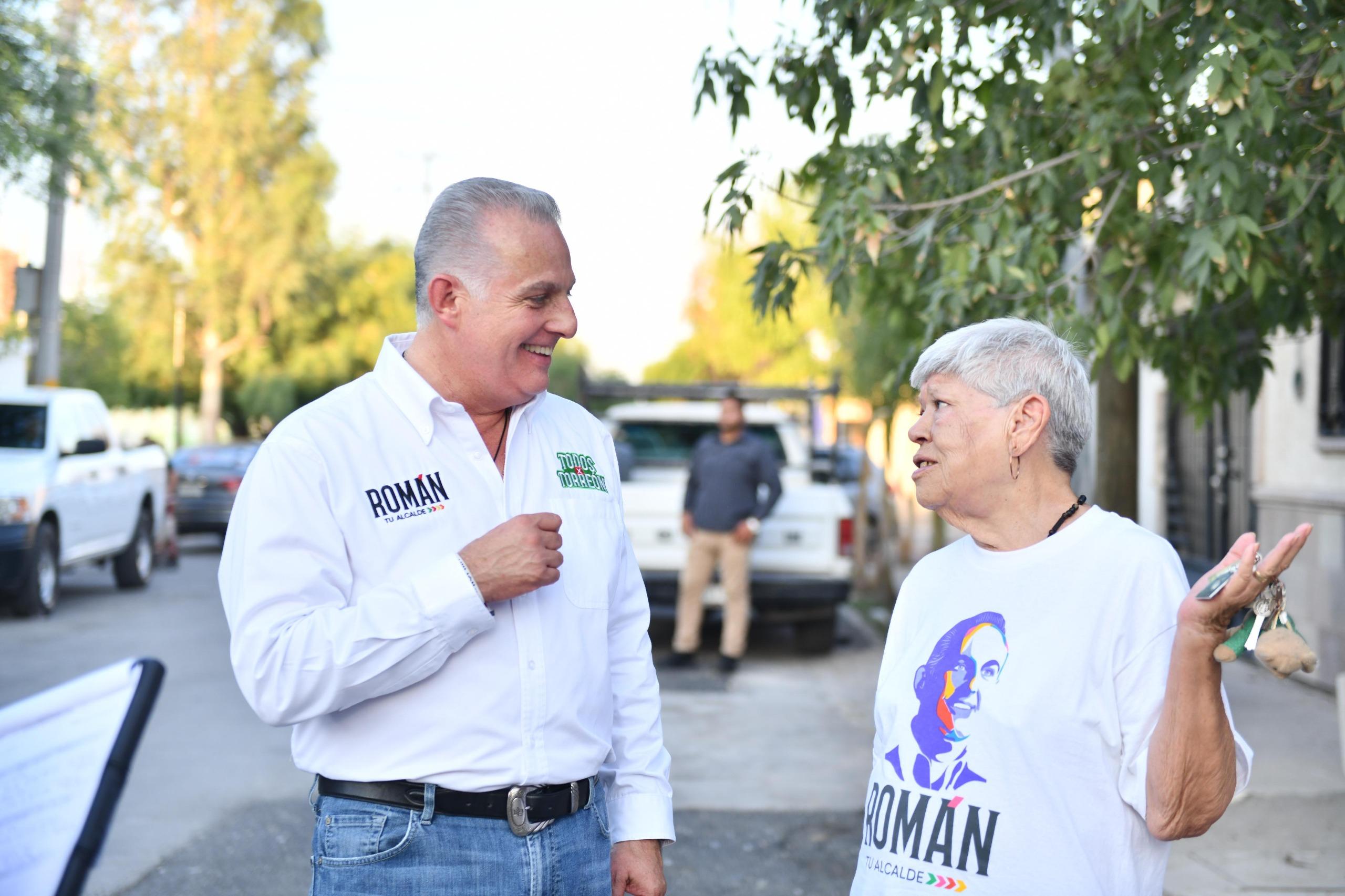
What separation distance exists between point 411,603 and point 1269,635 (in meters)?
1.24

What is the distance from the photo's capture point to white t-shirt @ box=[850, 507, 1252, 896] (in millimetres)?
2225

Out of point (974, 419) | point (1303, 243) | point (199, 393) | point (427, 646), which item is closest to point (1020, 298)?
point (1303, 243)

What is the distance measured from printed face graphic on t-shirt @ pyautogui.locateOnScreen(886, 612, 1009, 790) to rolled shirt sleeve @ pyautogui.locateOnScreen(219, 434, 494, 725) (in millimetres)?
736

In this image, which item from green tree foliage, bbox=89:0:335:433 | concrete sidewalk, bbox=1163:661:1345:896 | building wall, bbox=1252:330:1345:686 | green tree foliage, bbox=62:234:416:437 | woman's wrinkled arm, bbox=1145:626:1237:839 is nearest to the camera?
woman's wrinkled arm, bbox=1145:626:1237:839

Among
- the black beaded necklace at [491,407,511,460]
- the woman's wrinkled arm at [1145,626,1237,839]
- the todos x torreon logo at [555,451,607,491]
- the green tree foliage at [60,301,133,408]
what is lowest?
the woman's wrinkled arm at [1145,626,1237,839]

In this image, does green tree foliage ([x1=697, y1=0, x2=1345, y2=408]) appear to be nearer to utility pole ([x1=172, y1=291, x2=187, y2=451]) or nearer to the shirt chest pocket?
the shirt chest pocket

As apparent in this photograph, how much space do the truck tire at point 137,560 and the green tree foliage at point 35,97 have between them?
12.3ft

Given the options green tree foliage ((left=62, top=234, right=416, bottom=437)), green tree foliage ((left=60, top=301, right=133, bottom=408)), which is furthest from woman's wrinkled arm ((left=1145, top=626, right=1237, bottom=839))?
green tree foliage ((left=62, top=234, right=416, bottom=437))

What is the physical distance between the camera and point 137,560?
50.2 feet

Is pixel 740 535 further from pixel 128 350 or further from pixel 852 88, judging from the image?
pixel 128 350

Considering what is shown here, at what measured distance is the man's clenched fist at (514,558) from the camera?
225cm

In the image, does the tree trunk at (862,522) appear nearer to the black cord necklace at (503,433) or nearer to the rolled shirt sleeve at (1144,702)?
the black cord necklace at (503,433)

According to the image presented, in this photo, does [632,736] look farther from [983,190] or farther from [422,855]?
[983,190]

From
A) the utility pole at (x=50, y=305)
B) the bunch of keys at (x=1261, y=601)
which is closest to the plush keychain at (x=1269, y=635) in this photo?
the bunch of keys at (x=1261, y=601)
